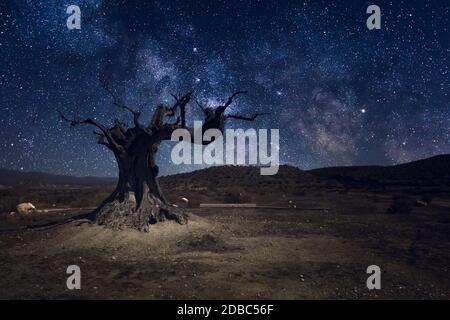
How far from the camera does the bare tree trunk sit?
14.1 meters

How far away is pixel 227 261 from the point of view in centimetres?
1055

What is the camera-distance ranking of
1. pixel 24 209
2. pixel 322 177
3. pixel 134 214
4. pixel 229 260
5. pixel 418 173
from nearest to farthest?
pixel 229 260 < pixel 134 214 < pixel 24 209 < pixel 418 173 < pixel 322 177

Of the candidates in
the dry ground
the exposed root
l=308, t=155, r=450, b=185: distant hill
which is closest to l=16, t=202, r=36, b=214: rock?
the dry ground

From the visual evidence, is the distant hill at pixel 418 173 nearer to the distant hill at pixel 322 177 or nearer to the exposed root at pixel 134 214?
the distant hill at pixel 322 177

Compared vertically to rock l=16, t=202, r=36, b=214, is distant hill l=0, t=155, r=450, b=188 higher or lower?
higher

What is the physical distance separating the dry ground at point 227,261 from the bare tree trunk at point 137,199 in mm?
628

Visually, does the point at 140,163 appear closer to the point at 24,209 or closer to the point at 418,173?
the point at 24,209

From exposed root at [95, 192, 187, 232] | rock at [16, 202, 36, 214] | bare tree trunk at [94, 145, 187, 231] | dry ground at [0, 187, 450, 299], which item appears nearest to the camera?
dry ground at [0, 187, 450, 299]

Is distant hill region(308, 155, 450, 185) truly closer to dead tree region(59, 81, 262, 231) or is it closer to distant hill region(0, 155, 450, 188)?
distant hill region(0, 155, 450, 188)

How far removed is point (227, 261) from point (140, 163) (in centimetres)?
693

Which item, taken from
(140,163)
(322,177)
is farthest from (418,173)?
(140,163)

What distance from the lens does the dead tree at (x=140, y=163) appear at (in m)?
14.2

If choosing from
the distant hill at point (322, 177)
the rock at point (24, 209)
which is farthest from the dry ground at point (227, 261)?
the distant hill at point (322, 177)

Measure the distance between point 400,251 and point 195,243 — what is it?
7714 millimetres
